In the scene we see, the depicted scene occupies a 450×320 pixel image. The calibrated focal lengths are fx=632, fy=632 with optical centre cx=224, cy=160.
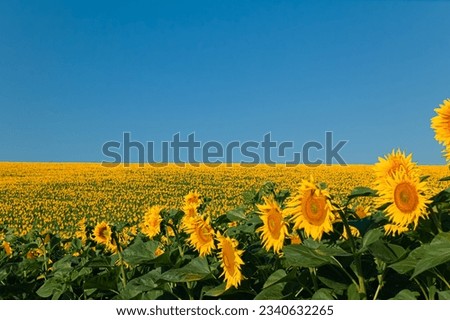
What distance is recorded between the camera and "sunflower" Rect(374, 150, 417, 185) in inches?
92.7

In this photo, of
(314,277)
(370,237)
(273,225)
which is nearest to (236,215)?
(273,225)

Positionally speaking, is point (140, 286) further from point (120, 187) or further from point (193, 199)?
point (120, 187)

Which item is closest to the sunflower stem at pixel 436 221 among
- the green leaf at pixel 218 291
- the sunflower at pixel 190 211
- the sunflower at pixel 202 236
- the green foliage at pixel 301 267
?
the green foliage at pixel 301 267

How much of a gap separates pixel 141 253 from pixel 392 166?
56.1 inches

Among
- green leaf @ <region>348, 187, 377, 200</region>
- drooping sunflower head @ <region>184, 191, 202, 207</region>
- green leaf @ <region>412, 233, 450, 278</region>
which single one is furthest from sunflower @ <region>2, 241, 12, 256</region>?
green leaf @ <region>412, 233, 450, 278</region>

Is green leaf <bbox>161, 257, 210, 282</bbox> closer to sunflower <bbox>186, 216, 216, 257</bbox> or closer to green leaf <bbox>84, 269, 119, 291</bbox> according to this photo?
sunflower <bbox>186, 216, 216, 257</bbox>

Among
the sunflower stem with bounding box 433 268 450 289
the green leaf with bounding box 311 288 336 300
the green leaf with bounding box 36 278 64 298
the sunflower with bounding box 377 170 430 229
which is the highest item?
the sunflower with bounding box 377 170 430 229

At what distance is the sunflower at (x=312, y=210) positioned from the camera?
2.35m

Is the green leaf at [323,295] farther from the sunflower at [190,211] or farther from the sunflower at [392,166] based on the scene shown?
the sunflower at [190,211]

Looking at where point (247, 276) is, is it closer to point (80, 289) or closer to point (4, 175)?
point (80, 289)

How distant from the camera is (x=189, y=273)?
2.86 meters

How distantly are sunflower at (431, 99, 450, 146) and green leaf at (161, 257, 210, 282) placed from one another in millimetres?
1167
